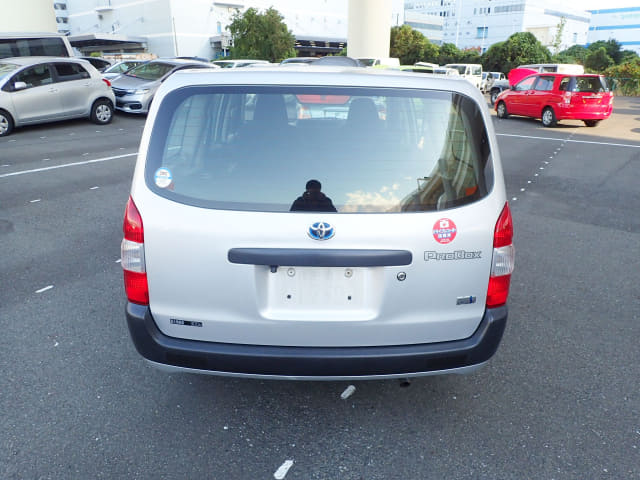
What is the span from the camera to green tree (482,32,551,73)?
4831 centimetres

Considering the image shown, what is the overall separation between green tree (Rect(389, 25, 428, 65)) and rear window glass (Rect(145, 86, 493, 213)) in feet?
189

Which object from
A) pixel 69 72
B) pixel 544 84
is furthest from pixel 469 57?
pixel 69 72

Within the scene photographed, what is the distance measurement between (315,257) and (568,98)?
55.6 feet

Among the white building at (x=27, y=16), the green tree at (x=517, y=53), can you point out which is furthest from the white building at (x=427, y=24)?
the white building at (x=27, y=16)

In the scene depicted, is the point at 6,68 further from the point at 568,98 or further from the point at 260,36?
the point at 260,36

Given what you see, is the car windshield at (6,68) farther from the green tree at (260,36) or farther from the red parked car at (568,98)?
the green tree at (260,36)

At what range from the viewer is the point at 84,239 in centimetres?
565

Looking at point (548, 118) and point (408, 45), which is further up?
point (408, 45)

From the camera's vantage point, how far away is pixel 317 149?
240 centimetres

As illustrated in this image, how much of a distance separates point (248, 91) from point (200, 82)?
0.23 meters

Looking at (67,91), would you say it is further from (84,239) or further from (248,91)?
(248,91)

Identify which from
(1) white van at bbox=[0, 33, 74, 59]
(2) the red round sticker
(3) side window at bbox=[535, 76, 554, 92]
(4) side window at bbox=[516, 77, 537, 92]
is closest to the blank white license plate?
(2) the red round sticker

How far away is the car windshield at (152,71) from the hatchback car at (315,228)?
15578 mm

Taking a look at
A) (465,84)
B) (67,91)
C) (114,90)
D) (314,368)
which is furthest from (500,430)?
(114,90)
